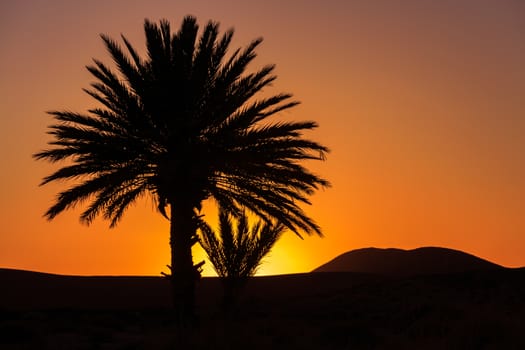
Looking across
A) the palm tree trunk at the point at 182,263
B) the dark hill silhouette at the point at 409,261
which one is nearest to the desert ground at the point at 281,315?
the palm tree trunk at the point at 182,263

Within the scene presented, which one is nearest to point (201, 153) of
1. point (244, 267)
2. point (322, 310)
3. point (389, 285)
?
point (244, 267)

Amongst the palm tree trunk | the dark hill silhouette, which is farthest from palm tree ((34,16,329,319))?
the dark hill silhouette

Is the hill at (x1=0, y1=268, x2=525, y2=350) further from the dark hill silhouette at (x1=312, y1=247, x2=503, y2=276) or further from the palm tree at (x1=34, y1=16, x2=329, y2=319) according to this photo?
the dark hill silhouette at (x1=312, y1=247, x2=503, y2=276)

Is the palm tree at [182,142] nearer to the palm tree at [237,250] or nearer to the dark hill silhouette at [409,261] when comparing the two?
the palm tree at [237,250]

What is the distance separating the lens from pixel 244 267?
2291cm

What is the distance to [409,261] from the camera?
3172 inches

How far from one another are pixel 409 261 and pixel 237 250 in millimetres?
60324

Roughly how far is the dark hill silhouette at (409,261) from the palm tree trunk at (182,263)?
176ft

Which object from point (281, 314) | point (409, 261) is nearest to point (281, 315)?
point (281, 314)

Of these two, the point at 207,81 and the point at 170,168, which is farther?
the point at 207,81

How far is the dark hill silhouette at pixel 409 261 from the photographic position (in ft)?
248

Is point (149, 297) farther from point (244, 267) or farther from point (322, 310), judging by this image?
point (244, 267)

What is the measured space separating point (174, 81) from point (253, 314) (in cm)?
1195

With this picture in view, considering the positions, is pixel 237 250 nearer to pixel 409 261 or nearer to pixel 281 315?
pixel 281 315
